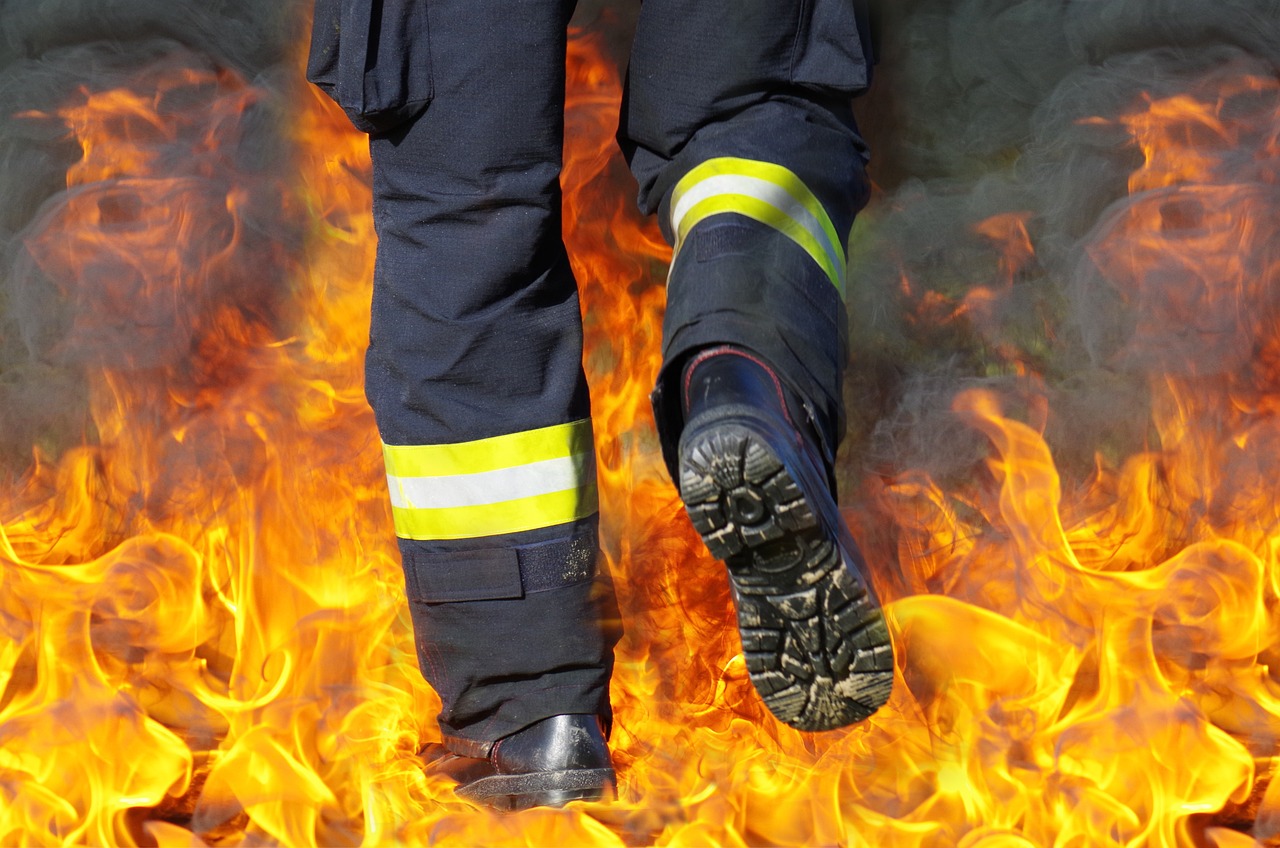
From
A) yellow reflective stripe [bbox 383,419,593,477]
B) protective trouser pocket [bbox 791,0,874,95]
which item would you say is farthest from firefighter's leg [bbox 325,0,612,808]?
protective trouser pocket [bbox 791,0,874,95]

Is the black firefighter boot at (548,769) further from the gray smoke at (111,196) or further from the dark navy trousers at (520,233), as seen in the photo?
the gray smoke at (111,196)

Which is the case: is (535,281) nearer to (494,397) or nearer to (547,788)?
(494,397)

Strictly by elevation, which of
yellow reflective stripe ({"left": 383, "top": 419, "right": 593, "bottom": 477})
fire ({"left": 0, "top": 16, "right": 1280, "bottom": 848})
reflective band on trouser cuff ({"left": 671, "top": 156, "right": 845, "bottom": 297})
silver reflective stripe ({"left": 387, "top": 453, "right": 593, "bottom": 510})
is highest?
reflective band on trouser cuff ({"left": 671, "top": 156, "right": 845, "bottom": 297})

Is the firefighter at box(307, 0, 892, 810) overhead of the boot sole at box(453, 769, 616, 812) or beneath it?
overhead

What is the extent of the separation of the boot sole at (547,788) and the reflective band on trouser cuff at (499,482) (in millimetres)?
354

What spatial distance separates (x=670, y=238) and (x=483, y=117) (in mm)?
306

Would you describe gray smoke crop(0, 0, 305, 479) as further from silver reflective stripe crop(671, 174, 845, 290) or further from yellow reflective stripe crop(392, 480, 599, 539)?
silver reflective stripe crop(671, 174, 845, 290)

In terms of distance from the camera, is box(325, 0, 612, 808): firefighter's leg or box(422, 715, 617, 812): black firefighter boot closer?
box(325, 0, 612, 808): firefighter's leg

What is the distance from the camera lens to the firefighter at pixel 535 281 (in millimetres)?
1633

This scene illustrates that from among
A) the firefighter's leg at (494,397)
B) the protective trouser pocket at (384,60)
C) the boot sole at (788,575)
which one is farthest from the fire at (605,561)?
the protective trouser pocket at (384,60)

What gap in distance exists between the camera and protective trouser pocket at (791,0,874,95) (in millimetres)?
1758

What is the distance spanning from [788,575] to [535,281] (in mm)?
601

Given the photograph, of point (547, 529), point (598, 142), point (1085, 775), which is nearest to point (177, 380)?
point (598, 142)

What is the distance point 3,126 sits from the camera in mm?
2662
